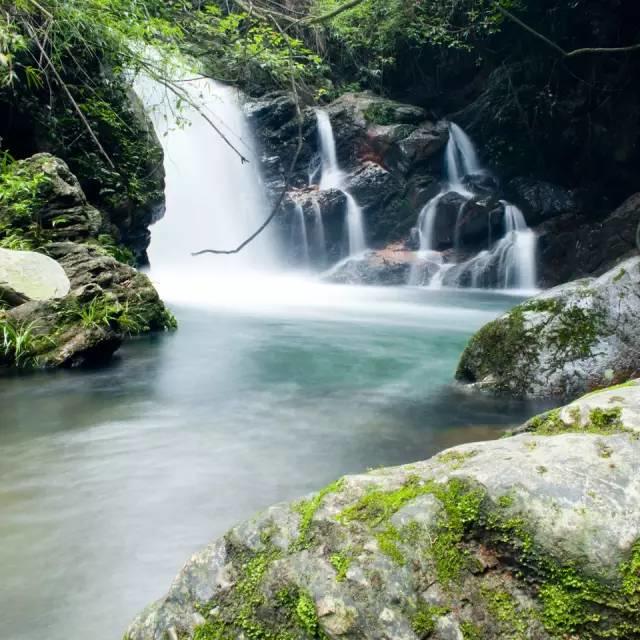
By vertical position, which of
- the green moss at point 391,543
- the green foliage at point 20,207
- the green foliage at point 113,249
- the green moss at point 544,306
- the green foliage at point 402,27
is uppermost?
the green foliage at point 402,27

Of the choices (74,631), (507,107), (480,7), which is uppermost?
(480,7)

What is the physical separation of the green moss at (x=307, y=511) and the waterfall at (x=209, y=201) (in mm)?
14823

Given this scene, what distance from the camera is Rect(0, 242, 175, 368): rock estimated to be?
6035 millimetres

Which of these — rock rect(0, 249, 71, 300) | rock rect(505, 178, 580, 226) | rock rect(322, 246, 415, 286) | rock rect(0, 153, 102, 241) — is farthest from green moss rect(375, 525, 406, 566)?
rock rect(505, 178, 580, 226)

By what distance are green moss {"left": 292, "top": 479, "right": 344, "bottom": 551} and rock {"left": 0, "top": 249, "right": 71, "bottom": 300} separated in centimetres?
553

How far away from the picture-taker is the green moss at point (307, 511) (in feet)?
5.47

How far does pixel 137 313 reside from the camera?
311 inches

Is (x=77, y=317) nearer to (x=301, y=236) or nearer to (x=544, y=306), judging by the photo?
(x=544, y=306)

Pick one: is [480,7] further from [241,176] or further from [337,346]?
[337,346]

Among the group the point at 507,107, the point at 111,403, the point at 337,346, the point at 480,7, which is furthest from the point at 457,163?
the point at 111,403

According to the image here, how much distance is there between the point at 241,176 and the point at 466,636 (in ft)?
56.8

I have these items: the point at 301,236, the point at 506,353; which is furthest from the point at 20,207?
the point at 301,236

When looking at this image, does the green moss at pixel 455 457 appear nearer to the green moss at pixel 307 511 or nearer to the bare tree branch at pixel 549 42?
the green moss at pixel 307 511

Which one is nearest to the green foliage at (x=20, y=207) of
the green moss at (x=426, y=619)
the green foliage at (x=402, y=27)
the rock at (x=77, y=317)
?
the rock at (x=77, y=317)
